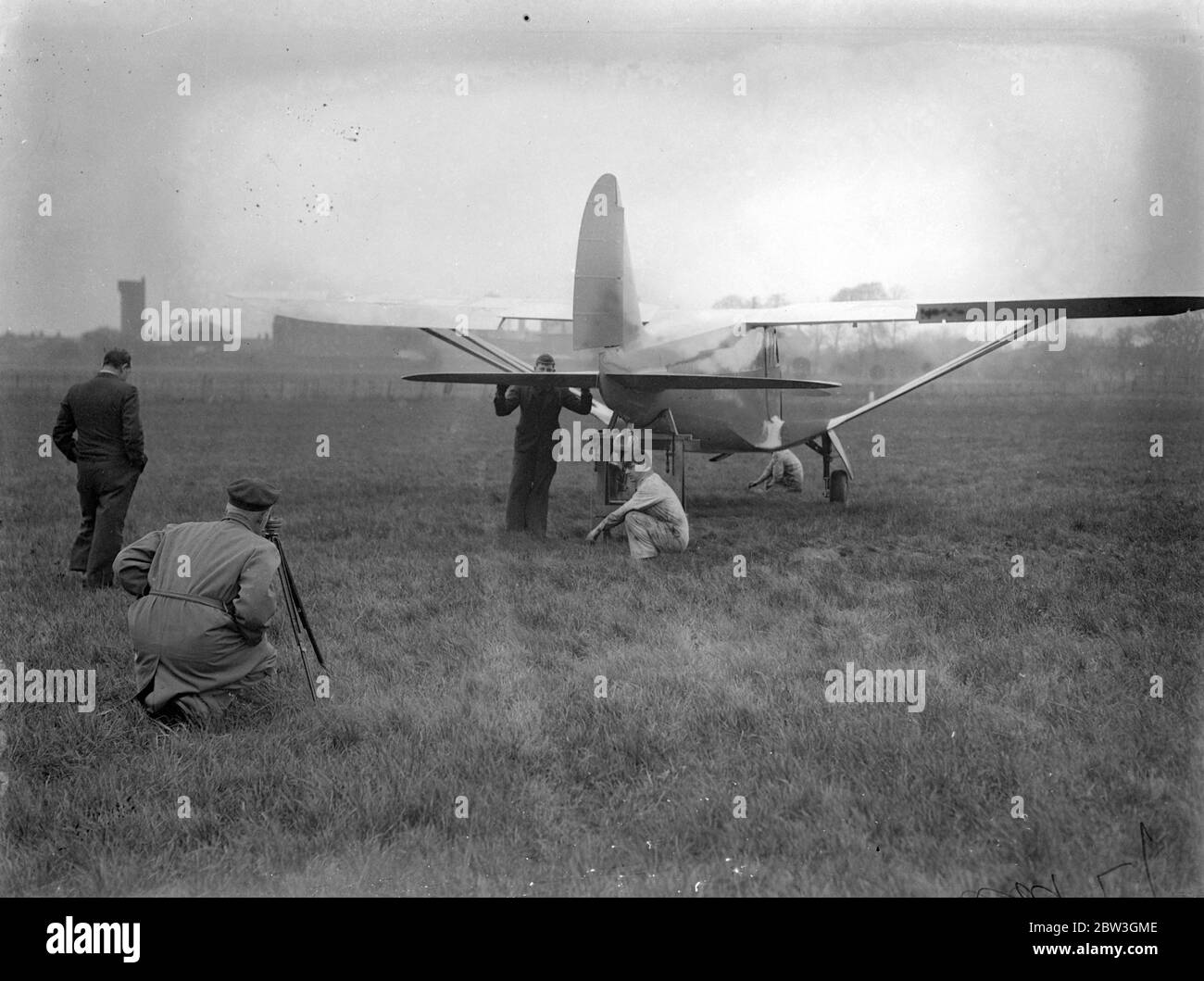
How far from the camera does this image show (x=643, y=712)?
4289 millimetres

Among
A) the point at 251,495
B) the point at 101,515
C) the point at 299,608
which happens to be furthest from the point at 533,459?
the point at 251,495

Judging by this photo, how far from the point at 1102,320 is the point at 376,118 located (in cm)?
708

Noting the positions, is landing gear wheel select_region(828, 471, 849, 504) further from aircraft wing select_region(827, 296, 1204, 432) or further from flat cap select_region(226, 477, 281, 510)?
flat cap select_region(226, 477, 281, 510)

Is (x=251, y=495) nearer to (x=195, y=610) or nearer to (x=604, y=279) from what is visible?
(x=195, y=610)

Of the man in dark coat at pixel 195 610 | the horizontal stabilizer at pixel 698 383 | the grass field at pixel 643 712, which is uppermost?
the horizontal stabilizer at pixel 698 383

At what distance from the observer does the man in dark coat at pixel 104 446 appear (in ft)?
21.1

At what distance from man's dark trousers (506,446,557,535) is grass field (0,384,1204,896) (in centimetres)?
37

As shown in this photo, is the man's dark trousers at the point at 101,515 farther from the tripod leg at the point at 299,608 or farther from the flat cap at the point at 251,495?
the flat cap at the point at 251,495

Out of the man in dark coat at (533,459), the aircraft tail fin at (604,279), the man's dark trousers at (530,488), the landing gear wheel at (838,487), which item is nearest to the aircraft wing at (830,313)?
the aircraft tail fin at (604,279)

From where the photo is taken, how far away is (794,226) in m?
7.12

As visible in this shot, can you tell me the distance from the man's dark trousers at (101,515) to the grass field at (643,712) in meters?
0.32

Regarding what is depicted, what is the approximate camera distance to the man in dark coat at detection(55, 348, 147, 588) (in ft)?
21.1

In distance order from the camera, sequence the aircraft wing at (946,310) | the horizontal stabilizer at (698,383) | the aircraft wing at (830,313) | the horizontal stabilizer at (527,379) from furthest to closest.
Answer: the aircraft wing at (830,313) < the horizontal stabilizer at (527,379) < the horizontal stabilizer at (698,383) < the aircraft wing at (946,310)
